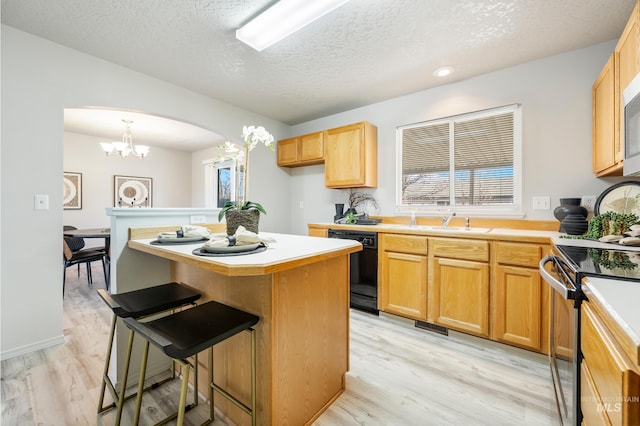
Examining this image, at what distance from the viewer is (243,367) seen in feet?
4.55

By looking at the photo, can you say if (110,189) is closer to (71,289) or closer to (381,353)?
(71,289)

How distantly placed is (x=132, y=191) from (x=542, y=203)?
274 inches

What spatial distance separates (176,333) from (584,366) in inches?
58.6

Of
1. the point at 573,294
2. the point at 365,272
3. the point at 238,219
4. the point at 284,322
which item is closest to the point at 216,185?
the point at 365,272

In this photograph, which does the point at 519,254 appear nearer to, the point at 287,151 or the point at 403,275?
the point at 403,275

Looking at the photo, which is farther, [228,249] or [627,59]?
[627,59]

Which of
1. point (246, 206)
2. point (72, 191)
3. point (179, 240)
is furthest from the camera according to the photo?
point (72, 191)

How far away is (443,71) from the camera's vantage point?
8.63 ft

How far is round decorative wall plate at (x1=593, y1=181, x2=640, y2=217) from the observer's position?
183 cm

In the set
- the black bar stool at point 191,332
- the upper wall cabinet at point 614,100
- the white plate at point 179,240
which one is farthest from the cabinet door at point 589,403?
the white plate at point 179,240

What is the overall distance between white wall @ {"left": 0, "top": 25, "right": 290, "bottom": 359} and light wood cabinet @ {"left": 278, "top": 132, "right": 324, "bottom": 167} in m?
2.12

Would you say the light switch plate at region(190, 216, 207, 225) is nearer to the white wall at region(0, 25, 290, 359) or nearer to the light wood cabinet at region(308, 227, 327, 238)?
the white wall at region(0, 25, 290, 359)

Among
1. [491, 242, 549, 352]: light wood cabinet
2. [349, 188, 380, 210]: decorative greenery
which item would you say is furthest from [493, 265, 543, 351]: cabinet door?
[349, 188, 380, 210]: decorative greenery

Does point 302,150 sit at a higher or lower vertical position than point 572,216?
higher
